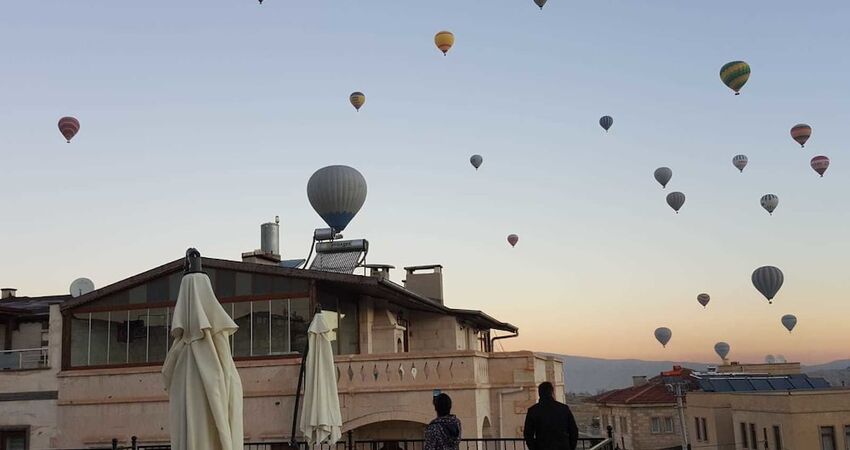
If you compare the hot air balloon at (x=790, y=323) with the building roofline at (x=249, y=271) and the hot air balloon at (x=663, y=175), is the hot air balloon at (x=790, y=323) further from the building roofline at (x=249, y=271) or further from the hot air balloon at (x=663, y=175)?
the building roofline at (x=249, y=271)

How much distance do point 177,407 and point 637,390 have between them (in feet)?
242

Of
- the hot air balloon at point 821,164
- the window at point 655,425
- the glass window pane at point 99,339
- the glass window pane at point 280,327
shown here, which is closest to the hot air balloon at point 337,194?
the glass window pane at point 280,327

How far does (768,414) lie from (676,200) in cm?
2241

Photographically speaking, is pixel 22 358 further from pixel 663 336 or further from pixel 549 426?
pixel 663 336

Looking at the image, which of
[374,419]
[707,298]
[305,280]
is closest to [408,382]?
[374,419]

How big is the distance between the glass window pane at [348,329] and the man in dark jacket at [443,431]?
18.4 metres

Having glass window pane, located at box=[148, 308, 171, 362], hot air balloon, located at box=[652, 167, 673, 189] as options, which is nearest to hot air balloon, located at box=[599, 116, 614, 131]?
hot air balloon, located at box=[652, 167, 673, 189]

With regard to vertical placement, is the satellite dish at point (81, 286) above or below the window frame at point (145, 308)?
above

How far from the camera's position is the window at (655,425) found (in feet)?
240

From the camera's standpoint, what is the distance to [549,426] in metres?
10.2

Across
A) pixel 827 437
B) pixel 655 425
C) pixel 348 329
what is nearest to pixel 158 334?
pixel 348 329

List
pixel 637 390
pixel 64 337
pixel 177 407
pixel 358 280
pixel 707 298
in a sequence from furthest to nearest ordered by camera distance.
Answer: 1. pixel 707 298
2. pixel 637 390
3. pixel 64 337
4. pixel 358 280
5. pixel 177 407

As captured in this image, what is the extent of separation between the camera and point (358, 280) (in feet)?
86.3

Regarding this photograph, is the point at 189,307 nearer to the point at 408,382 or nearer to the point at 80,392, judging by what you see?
the point at 408,382
